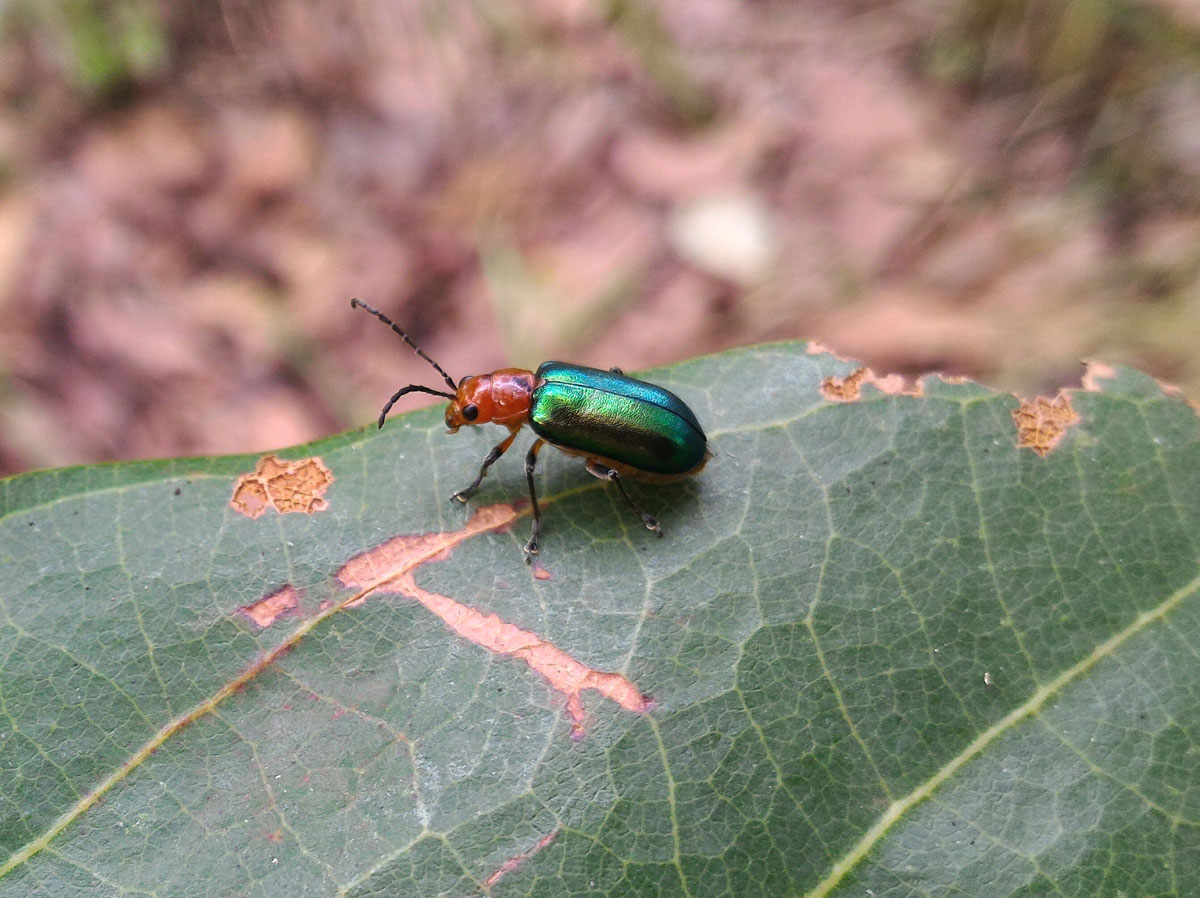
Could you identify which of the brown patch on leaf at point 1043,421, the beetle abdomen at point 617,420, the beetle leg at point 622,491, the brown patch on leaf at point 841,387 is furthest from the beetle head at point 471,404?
the brown patch on leaf at point 1043,421

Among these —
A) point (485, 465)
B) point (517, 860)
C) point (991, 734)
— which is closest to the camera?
point (517, 860)

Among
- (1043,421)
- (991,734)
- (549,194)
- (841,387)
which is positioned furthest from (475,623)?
(549,194)

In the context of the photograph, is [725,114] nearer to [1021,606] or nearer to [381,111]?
[381,111]

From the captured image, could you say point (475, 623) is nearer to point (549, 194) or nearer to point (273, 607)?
point (273, 607)

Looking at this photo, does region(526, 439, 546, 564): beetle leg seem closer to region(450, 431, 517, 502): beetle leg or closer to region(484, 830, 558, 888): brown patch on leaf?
region(450, 431, 517, 502): beetle leg

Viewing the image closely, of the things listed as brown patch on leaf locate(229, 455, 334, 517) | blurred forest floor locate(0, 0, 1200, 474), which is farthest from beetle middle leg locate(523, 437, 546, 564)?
blurred forest floor locate(0, 0, 1200, 474)

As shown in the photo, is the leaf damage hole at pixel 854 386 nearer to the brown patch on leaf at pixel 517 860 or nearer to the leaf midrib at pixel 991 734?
the leaf midrib at pixel 991 734
